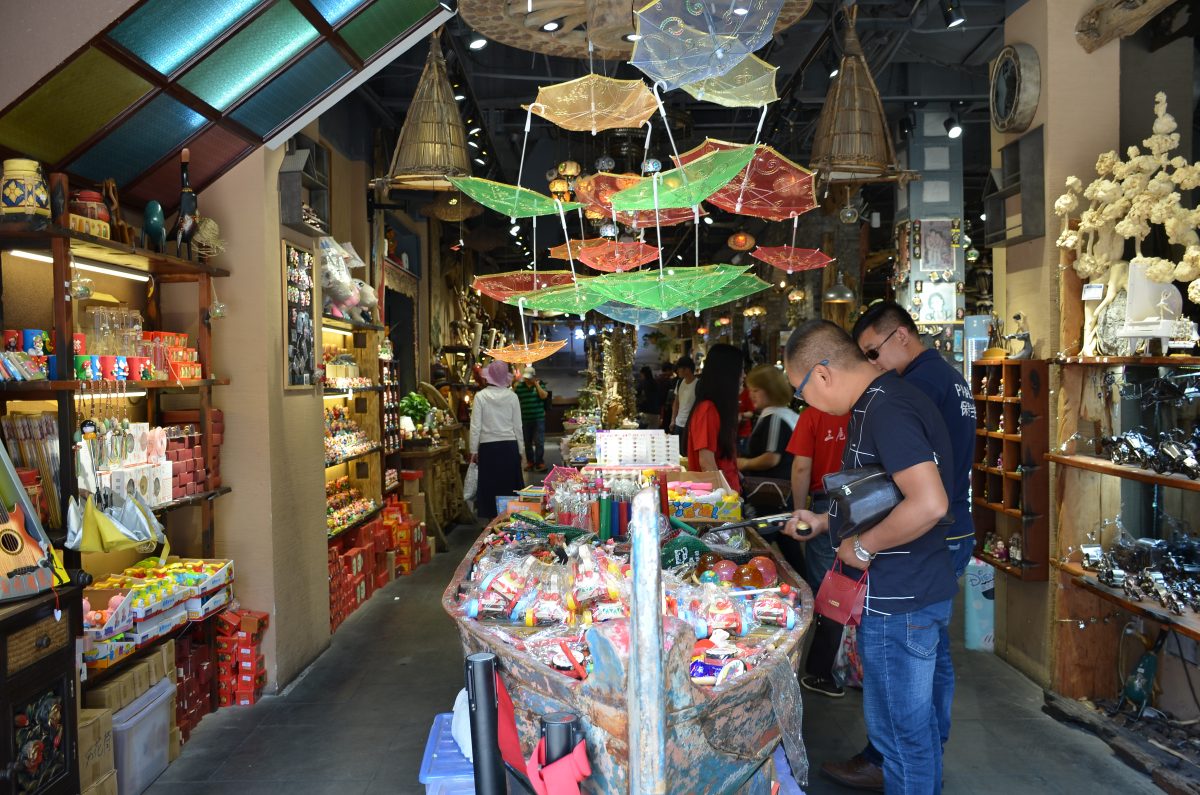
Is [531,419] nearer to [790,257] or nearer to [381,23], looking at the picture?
[790,257]

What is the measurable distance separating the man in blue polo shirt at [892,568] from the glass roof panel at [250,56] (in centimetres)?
312

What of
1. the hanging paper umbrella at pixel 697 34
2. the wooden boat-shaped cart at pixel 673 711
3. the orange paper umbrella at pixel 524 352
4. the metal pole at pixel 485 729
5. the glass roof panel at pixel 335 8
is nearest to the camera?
the wooden boat-shaped cart at pixel 673 711

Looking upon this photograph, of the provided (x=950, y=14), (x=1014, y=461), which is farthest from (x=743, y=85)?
(x=950, y=14)

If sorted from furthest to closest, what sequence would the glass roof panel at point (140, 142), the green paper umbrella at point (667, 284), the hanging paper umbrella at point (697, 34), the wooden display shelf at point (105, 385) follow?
the green paper umbrella at point (667, 284) → the glass roof panel at point (140, 142) → the wooden display shelf at point (105, 385) → the hanging paper umbrella at point (697, 34)

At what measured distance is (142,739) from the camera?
346 centimetres

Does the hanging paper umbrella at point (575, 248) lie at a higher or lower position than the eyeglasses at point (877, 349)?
higher

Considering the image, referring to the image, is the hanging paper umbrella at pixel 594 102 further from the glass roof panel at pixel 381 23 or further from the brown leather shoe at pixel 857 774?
the brown leather shoe at pixel 857 774

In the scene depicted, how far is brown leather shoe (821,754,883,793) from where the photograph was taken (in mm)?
3447

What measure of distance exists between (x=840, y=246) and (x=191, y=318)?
11238 millimetres

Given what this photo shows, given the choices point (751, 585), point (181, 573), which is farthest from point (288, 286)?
point (751, 585)

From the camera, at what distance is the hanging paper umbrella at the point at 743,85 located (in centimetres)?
363

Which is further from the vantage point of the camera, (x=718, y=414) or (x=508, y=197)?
(x=718, y=414)

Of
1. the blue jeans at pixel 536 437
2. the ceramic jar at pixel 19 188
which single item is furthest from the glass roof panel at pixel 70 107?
the blue jeans at pixel 536 437

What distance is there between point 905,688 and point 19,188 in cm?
359
